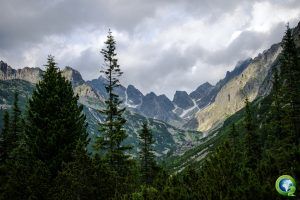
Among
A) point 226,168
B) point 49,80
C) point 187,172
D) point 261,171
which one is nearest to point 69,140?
point 49,80

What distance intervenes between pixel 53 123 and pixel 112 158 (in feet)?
24.4

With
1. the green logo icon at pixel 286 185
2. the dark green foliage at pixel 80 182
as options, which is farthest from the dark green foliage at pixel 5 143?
the green logo icon at pixel 286 185

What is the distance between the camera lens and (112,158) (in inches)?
1558

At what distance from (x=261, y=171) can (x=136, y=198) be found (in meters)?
5.76

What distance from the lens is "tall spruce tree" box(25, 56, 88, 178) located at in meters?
34.7

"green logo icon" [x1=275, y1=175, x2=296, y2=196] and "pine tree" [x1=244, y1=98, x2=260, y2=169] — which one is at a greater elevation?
"pine tree" [x1=244, y1=98, x2=260, y2=169]

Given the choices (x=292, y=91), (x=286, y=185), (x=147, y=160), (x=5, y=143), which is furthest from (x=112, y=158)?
(x=286, y=185)

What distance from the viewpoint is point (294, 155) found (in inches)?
461

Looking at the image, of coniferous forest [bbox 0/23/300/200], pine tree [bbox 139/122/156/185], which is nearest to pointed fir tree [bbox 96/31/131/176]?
coniferous forest [bbox 0/23/300/200]

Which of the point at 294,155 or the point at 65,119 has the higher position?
the point at 65,119

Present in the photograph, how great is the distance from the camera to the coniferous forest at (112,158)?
1350cm

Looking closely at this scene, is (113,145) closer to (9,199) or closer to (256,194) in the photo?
(9,199)

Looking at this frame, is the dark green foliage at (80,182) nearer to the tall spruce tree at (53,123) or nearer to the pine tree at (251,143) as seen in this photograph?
the tall spruce tree at (53,123)

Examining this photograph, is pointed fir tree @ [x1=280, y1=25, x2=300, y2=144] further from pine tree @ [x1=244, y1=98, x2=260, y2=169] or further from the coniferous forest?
pine tree @ [x1=244, y1=98, x2=260, y2=169]
